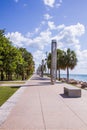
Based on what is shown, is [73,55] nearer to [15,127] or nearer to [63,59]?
[63,59]

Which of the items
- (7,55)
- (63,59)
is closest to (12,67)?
(7,55)

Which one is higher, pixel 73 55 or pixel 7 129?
pixel 73 55

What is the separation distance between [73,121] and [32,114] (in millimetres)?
2329

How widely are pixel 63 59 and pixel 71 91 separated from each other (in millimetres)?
40947

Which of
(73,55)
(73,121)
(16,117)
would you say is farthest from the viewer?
(73,55)

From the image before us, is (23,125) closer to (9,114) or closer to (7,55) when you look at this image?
(9,114)

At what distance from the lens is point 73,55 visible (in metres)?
60.5

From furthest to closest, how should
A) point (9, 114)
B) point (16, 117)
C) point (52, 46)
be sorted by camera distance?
point (52, 46) → point (9, 114) → point (16, 117)

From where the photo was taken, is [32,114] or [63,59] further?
[63,59]

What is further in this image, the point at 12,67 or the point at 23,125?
the point at 12,67

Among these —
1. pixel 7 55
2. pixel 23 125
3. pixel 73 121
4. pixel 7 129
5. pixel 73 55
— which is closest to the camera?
pixel 7 129

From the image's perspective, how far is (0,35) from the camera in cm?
4266

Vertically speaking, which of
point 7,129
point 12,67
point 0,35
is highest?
point 0,35

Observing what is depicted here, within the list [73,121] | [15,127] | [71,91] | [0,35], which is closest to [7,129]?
[15,127]
